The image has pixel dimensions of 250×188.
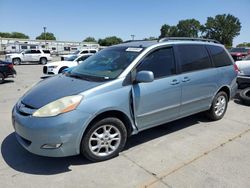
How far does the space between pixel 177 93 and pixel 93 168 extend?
1869 millimetres

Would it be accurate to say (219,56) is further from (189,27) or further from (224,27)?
(189,27)

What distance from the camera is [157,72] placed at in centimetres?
372

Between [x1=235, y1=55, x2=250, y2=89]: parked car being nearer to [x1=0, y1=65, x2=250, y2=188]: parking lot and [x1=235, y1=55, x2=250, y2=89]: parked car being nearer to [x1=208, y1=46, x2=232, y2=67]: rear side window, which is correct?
[x1=208, y1=46, x2=232, y2=67]: rear side window

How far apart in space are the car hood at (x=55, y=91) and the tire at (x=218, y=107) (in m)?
2.84

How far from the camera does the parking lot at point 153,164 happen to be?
2840mm

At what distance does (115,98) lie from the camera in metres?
3.19

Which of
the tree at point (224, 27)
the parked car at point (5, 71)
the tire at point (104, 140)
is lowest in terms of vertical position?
the tire at point (104, 140)

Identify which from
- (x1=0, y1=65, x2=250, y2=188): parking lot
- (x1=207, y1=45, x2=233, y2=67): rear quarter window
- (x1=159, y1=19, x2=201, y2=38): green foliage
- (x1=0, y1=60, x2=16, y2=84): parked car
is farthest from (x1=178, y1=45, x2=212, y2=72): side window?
(x1=159, y1=19, x2=201, y2=38): green foliage

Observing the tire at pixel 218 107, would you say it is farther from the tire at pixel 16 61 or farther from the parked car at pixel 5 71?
the tire at pixel 16 61

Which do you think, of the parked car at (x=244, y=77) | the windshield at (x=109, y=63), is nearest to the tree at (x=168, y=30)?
the parked car at (x=244, y=77)

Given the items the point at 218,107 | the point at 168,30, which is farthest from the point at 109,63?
the point at 168,30

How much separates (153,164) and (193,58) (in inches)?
86.1

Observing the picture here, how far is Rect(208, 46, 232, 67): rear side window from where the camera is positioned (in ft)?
15.7

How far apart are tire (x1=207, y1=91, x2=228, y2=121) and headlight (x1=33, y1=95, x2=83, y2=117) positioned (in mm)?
3149
